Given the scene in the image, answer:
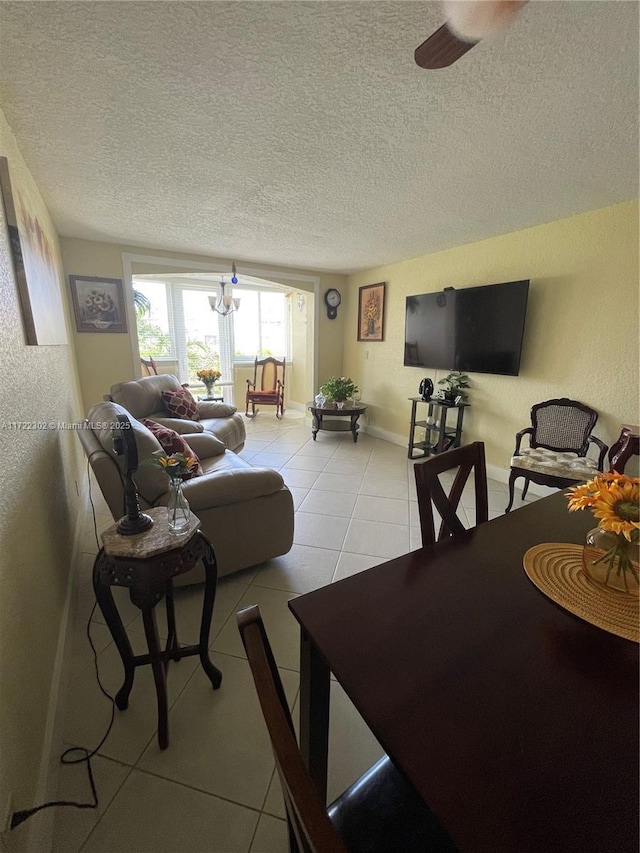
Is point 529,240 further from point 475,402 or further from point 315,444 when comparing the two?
point 315,444

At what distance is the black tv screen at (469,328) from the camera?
3.09m

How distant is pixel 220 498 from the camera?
1.74 metres

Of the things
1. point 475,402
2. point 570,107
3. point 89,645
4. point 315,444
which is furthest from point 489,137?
point 315,444

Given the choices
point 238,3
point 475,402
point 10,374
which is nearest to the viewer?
point 238,3

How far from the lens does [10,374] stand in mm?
1137

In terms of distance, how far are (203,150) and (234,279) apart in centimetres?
275

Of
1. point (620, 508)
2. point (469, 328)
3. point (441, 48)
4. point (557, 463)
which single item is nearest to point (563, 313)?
point (469, 328)

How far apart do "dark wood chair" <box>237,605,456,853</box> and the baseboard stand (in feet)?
2.60

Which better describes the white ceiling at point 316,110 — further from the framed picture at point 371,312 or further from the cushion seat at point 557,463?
the framed picture at point 371,312

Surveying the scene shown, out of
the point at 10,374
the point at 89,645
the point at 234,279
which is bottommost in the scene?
the point at 89,645

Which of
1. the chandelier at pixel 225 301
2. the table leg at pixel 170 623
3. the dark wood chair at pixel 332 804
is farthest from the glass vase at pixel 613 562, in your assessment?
the chandelier at pixel 225 301

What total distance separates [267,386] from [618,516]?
19.8 feet

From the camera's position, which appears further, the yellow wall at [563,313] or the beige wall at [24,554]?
the yellow wall at [563,313]

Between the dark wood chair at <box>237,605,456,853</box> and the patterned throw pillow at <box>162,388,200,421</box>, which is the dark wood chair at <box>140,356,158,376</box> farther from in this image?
the dark wood chair at <box>237,605,456,853</box>
